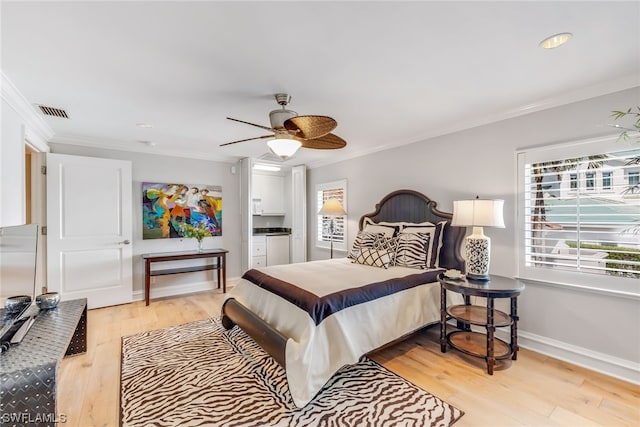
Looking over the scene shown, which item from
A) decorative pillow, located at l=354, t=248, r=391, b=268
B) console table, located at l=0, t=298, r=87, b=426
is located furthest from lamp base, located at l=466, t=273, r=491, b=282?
console table, located at l=0, t=298, r=87, b=426

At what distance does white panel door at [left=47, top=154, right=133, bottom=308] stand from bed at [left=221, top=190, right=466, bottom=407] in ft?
7.15

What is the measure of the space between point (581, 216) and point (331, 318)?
2325mm

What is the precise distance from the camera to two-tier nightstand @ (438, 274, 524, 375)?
2.36 m

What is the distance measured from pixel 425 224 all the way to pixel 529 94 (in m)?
1.64

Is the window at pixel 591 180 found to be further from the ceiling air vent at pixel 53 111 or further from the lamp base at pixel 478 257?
the ceiling air vent at pixel 53 111

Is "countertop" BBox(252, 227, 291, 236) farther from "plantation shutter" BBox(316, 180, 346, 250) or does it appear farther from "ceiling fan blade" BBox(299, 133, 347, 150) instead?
"ceiling fan blade" BBox(299, 133, 347, 150)

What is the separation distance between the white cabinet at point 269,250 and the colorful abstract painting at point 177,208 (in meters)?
0.95

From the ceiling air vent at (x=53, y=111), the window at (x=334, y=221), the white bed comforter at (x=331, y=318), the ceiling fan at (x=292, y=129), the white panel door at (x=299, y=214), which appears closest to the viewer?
the white bed comforter at (x=331, y=318)

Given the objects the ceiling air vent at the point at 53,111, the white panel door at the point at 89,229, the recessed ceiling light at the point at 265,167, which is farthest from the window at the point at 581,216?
the white panel door at the point at 89,229

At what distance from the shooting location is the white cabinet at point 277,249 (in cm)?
605

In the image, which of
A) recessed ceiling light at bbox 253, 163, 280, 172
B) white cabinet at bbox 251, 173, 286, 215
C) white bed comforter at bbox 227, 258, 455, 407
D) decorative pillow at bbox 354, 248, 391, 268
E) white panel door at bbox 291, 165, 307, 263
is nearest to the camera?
white bed comforter at bbox 227, 258, 455, 407

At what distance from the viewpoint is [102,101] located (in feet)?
8.85

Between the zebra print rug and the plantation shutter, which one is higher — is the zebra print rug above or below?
below

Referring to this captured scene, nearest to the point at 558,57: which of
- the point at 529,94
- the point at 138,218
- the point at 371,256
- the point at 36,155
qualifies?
the point at 529,94
